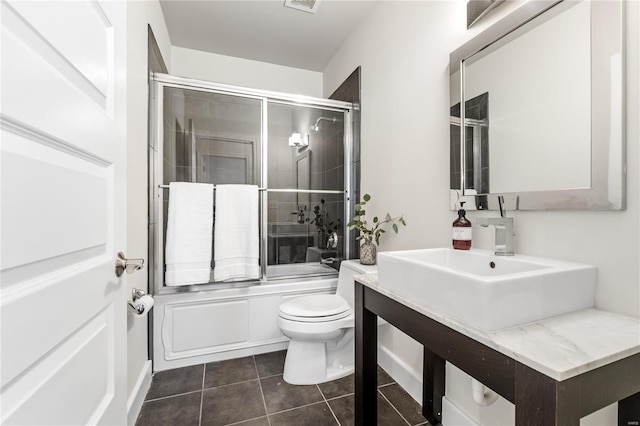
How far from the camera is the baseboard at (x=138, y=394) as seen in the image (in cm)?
136

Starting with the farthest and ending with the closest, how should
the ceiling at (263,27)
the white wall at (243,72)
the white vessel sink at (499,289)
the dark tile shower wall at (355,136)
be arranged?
the white wall at (243,72)
the dark tile shower wall at (355,136)
the ceiling at (263,27)
the white vessel sink at (499,289)

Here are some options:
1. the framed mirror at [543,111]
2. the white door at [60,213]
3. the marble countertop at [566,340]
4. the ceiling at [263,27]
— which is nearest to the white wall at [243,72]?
the ceiling at [263,27]

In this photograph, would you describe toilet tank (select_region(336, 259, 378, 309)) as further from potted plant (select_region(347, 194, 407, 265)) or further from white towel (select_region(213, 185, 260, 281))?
white towel (select_region(213, 185, 260, 281))

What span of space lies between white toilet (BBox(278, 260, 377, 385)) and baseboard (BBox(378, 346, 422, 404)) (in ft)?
0.72

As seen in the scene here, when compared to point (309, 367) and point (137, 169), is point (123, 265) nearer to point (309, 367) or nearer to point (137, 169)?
point (137, 169)

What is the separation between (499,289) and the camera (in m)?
0.69

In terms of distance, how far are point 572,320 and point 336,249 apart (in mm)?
1805

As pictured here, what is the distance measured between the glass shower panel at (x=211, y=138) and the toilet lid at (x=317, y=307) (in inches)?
37.4

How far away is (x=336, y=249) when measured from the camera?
2.49 metres

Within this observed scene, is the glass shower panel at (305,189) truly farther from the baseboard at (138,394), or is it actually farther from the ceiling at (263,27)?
the baseboard at (138,394)

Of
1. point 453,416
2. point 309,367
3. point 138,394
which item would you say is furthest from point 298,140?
point 453,416

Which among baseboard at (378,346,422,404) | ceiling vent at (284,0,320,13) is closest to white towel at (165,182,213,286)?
baseboard at (378,346,422,404)

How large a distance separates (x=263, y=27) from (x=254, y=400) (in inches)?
103

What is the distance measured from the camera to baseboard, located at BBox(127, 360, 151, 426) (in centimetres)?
136
